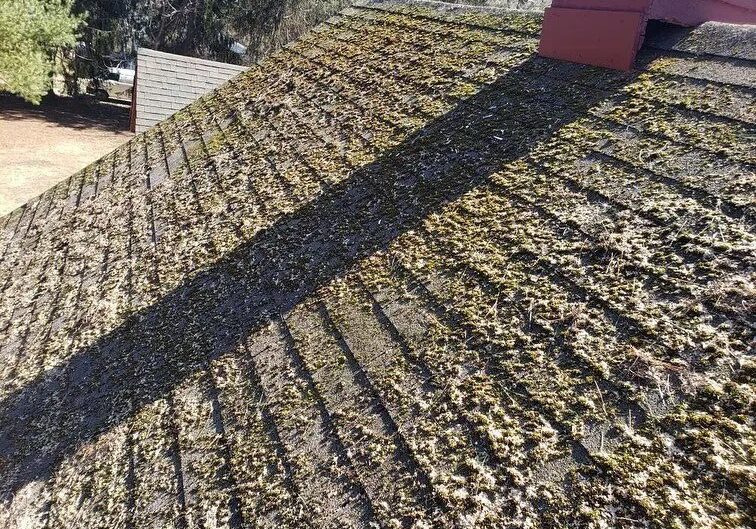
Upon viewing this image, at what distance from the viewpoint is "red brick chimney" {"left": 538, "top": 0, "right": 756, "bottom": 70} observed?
292cm

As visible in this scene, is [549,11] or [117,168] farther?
[117,168]

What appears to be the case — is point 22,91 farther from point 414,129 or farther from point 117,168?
point 414,129

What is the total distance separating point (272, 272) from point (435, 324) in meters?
1.21

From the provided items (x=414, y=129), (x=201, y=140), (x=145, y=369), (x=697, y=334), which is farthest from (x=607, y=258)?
(x=201, y=140)

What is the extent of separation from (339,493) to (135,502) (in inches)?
39.7

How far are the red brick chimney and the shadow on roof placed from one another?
174 mm

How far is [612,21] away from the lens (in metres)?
3.04

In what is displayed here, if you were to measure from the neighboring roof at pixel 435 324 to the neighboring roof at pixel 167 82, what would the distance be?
10918 millimetres

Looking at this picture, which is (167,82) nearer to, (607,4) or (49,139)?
(49,139)

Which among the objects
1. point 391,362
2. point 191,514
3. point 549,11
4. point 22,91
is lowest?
point 22,91

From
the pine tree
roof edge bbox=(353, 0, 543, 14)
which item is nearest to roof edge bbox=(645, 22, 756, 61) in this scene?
roof edge bbox=(353, 0, 543, 14)

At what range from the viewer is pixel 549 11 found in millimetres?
3410

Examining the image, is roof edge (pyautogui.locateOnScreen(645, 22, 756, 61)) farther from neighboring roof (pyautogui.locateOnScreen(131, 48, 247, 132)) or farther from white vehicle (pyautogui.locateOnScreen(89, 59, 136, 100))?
white vehicle (pyautogui.locateOnScreen(89, 59, 136, 100))

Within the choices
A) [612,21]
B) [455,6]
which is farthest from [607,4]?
[455,6]
